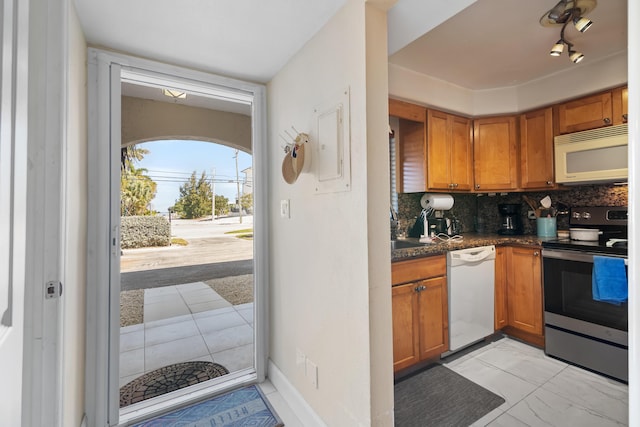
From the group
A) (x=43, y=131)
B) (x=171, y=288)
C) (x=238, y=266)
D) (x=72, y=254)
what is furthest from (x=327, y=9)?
(x=238, y=266)

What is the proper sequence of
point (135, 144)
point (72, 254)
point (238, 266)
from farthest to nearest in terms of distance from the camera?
point (238, 266)
point (135, 144)
point (72, 254)

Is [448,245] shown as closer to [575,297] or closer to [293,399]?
[575,297]

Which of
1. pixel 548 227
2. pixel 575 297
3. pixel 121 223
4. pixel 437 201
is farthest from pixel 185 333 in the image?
pixel 548 227

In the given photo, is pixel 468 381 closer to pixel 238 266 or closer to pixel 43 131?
pixel 43 131

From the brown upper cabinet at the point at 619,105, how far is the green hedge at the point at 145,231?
471 centimetres

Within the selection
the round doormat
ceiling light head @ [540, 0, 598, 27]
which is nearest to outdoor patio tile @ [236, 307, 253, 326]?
the round doormat

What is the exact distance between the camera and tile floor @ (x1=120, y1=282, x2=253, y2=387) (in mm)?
2432

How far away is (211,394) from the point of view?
6.28 ft

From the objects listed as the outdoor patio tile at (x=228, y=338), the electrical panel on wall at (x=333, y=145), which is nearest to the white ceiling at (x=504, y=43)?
the electrical panel on wall at (x=333, y=145)

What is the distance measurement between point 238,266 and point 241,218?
1.77 meters

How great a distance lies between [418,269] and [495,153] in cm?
167

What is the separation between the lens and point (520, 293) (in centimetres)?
254

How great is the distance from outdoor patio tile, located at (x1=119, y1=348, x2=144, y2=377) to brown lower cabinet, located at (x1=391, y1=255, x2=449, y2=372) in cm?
204

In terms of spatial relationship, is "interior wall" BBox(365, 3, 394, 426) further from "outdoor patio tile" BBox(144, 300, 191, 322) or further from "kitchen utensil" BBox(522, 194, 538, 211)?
"outdoor patio tile" BBox(144, 300, 191, 322)
